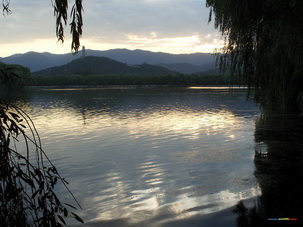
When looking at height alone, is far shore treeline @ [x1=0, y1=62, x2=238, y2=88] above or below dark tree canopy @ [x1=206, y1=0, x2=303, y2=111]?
above

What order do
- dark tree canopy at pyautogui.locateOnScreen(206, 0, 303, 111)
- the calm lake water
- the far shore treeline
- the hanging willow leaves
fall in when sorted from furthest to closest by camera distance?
1. the far shore treeline
2. the calm lake water
3. dark tree canopy at pyautogui.locateOnScreen(206, 0, 303, 111)
4. the hanging willow leaves

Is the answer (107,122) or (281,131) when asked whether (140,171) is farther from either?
(107,122)

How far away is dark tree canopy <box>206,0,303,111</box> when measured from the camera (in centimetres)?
870

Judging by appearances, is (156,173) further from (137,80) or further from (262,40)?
(137,80)

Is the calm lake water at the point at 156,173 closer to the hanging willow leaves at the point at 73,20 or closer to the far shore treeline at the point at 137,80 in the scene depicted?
the hanging willow leaves at the point at 73,20

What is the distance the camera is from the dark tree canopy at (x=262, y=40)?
870 centimetres

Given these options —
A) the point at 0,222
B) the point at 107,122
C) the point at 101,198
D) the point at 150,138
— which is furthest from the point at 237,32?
the point at 107,122

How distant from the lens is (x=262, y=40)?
962 cm

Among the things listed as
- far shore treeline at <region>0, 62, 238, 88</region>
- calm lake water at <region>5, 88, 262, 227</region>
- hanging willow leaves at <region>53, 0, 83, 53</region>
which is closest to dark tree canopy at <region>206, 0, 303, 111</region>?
calm lake water at <region>5, 88, 262, 227</region>

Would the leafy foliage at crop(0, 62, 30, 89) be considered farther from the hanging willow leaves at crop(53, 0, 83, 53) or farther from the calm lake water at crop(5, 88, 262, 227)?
the calm lake water at crop(5, 88, 262, 227)

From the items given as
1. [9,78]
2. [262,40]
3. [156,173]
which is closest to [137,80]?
[156,173]

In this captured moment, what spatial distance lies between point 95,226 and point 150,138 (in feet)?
42.1

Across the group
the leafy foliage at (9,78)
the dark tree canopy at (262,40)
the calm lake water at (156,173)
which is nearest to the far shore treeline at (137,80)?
the calm lake water at (156,173)

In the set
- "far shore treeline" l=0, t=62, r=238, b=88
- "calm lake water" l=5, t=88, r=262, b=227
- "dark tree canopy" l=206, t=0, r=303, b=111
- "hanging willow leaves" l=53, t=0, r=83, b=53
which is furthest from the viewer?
"far shore treeline" l=0, t=62, r=238, b=88
